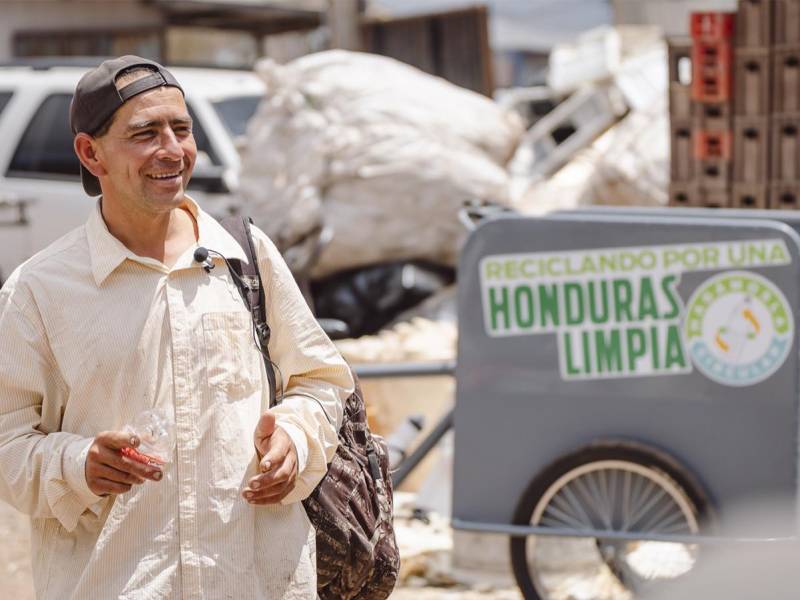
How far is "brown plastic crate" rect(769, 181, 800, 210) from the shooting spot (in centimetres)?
704

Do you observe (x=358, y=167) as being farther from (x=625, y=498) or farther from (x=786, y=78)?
(x=625, y=498)

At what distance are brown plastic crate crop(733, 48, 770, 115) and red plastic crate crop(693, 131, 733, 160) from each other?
6.2 inches

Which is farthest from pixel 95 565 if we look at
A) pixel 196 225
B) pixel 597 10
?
pixel 597 10

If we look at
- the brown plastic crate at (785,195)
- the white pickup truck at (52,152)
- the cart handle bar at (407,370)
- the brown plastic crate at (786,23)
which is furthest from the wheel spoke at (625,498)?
the white pickup truck at (52,152)

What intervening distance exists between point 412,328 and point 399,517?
2455 mm

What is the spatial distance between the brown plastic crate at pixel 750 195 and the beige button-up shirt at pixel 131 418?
5.06 meters

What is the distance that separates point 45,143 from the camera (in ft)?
31.6

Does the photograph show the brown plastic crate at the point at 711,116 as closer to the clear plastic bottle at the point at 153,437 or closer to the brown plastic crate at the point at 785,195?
the brown plastic crate at the point at 785,195

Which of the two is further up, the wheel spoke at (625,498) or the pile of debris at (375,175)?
the pile of debris at (375,175)

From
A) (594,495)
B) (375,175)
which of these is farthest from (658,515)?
(375,175)

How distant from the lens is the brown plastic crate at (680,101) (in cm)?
723

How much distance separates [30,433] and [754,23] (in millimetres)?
5391

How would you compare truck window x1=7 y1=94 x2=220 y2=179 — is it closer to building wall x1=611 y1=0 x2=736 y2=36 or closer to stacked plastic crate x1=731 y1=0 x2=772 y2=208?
building wall x1=611 y1=0 x2=736 y2=36

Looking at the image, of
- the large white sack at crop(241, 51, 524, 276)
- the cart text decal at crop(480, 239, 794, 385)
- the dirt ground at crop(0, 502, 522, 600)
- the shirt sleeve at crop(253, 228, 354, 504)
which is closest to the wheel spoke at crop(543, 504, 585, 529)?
the cart text decal at crop(480, 239, 794, 385)
